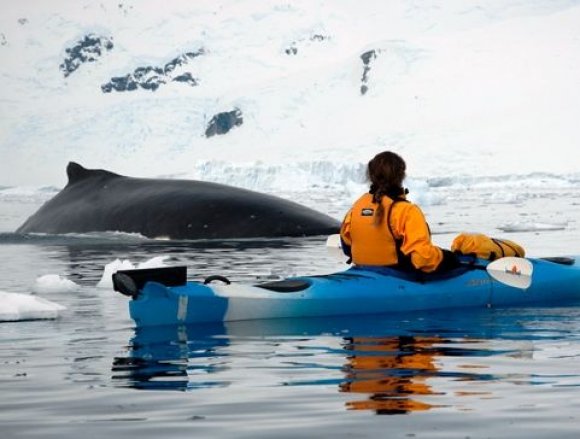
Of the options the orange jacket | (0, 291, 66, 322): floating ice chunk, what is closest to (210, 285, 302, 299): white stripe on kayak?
the orange jacket

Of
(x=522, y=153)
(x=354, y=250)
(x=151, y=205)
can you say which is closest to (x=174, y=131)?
(x=522, y=153)

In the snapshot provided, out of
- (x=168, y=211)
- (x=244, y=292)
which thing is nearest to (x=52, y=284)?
(x=244, y=292)

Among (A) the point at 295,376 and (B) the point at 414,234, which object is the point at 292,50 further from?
(A) the point at 295,376

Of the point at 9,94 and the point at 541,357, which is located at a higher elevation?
the point at 9,94

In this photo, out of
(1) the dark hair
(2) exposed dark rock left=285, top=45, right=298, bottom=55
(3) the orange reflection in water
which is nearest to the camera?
(3) the orange reflection in water

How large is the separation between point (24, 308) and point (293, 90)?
321ft

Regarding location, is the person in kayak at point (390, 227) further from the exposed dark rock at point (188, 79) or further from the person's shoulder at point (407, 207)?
the exposed dark rock at point (188, 79)

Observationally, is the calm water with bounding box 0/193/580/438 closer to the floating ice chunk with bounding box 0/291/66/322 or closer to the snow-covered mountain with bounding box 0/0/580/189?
the floating ice chunk with bounding box 0/291/66/322

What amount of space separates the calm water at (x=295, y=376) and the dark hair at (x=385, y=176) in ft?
2.44

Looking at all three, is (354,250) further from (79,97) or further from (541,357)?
(79,97)

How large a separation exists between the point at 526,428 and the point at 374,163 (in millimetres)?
3846

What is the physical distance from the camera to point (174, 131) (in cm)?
10838

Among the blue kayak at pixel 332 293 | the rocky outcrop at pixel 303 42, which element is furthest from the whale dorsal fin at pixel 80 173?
the rocky outcrop at pixel 303 42

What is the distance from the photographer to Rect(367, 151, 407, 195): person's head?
312 inches
